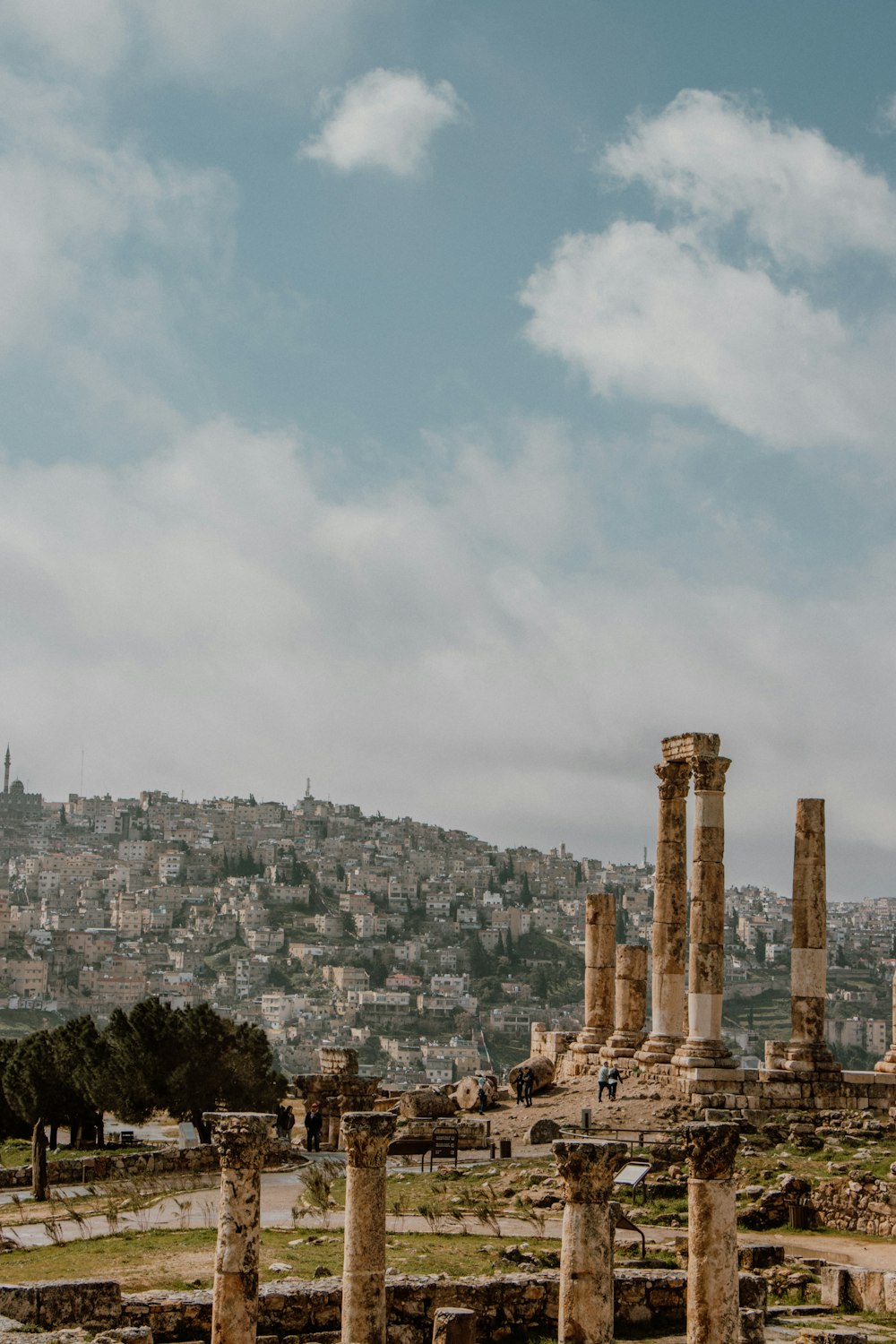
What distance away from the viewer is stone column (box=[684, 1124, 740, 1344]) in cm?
1405

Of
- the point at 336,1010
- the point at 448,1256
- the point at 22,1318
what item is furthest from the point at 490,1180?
the point at 336,1010

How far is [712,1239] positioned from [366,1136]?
11.3ft

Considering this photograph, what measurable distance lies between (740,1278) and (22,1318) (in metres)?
7.07

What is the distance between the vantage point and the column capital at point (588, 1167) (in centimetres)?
1429

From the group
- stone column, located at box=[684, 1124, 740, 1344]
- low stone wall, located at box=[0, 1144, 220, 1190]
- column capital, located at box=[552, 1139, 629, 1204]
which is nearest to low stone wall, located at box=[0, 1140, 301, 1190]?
low stone wall, located at box=[0, 1144, 220, 1190]

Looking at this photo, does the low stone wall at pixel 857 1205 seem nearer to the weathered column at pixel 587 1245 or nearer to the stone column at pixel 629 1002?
the weathered column at pixel 587 1245

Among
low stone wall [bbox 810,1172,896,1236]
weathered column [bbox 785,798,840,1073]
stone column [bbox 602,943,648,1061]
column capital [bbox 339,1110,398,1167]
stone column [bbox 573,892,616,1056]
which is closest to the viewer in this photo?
column capital [bbox 339,1110,398,1167]

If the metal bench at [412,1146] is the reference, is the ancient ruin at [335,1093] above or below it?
above

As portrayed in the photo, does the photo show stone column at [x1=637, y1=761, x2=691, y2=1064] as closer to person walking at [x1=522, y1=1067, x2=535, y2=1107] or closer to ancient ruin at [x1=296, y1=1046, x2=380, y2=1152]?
person walking at [x1=522, y1=1067, x2=535, y2=1107]

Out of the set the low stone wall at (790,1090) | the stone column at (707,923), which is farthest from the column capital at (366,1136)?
the stone column at (707,923)

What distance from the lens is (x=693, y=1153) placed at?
47.0 feet

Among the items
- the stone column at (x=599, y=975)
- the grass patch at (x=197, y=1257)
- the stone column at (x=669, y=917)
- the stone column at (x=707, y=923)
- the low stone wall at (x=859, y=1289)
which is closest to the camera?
the low stone wall at (x=859, y=1289)

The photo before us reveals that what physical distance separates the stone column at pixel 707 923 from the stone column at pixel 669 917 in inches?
32.8

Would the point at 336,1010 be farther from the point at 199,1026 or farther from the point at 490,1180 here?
the point at 490,1180
